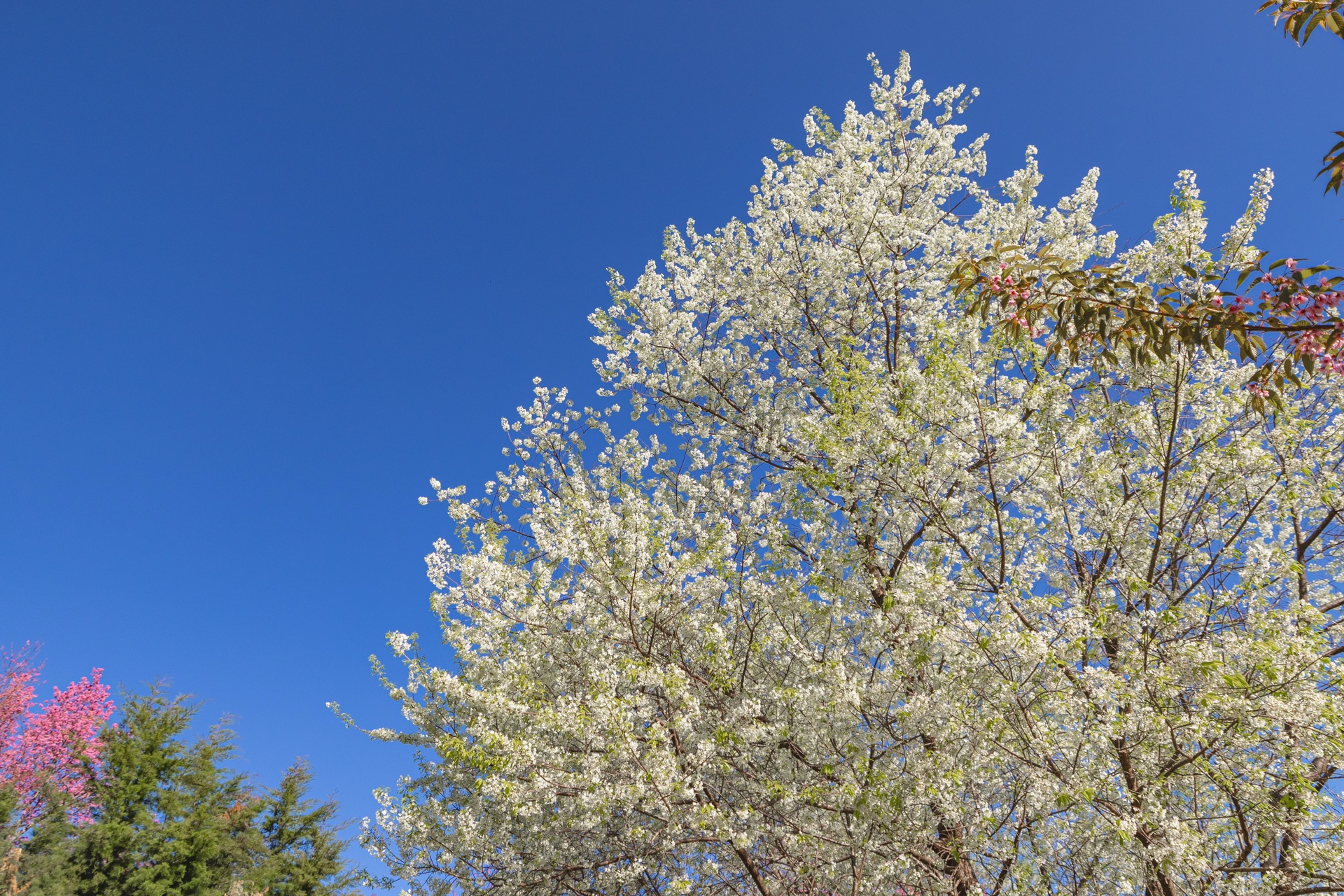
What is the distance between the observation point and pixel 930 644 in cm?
515

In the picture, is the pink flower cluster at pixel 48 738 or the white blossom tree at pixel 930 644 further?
the pink flower cluster at pixel 48 738

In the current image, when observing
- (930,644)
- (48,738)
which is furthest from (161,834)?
(930,644)

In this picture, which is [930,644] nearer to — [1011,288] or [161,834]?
[1011,288]

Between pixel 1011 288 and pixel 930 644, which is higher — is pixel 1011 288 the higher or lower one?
the higher one

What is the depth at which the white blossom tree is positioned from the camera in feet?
14.9

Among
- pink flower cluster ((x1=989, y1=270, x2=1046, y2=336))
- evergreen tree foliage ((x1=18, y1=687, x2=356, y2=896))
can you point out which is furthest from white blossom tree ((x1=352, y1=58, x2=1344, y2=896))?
evergreen tree foliage ((x1=18, y1=687, x2=356, y2=896))

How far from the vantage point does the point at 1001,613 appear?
505 cm

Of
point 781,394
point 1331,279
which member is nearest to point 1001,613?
point 1331,279

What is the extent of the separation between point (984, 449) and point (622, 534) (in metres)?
3.22

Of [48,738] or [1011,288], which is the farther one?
[48,738]

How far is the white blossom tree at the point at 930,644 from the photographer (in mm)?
4539

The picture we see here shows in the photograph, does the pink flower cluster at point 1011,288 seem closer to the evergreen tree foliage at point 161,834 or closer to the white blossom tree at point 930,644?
the white blossom tree at point 930,644

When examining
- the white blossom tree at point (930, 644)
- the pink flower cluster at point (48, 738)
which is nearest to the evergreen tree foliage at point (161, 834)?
the pink flower cluster at point (48, 738)

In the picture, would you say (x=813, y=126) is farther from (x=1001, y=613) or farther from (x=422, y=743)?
(x=422, y=743)
